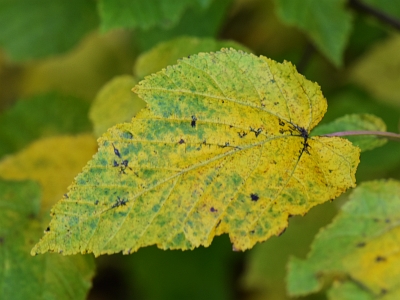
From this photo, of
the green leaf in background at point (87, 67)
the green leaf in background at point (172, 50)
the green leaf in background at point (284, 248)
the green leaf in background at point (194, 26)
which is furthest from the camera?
the green leaf in background at point (87, 67)

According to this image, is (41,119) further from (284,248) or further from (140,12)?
(284,248)

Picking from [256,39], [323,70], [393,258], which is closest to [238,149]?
[393,258]

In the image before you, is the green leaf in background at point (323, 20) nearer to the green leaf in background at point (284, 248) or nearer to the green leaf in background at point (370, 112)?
the green leaf in background at point (370, 112)

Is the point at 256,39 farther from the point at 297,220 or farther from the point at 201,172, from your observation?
the point at 201,172

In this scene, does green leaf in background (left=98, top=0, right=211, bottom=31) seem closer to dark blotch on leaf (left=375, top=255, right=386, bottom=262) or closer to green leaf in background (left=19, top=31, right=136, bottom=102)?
dark blotch on leaf (left=375, top=255, right=386, bottom=262)

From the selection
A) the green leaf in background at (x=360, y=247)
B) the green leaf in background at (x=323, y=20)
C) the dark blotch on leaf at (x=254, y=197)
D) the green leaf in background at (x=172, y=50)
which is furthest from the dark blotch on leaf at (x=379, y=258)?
the green leaf in background at (x=323, y=20)
